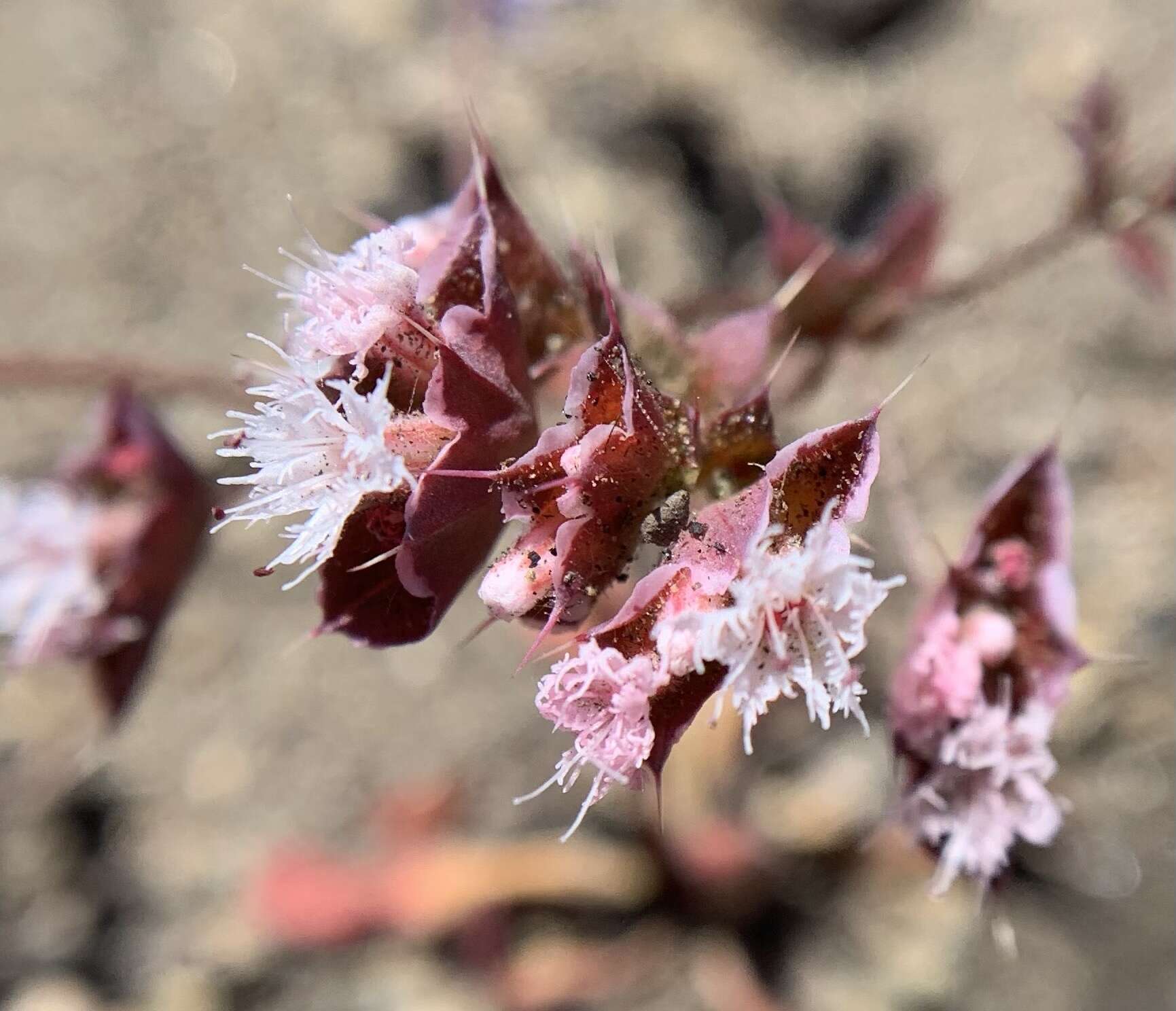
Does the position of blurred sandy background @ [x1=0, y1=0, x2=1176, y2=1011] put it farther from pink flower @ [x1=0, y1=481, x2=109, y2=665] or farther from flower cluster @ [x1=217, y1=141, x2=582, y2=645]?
flower cluster @ [x1=217, y1=141, x2=582, y2=645]

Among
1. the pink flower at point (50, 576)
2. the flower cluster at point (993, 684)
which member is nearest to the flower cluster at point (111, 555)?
the pink flower at point (50, 576)

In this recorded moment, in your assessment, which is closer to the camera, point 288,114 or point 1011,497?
point 1011,497

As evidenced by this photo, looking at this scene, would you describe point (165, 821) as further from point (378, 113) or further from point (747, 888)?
point (378, 113)

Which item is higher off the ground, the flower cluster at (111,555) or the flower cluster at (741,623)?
the flower cluster at (741,623)

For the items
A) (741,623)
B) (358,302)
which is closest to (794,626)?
(741,623)

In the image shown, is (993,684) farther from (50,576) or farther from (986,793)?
(50,576)

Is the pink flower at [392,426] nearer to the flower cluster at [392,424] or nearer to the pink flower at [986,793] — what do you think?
the flower cluster at [392,424]

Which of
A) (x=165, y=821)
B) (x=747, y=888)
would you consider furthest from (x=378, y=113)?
(x=747, y=888)
